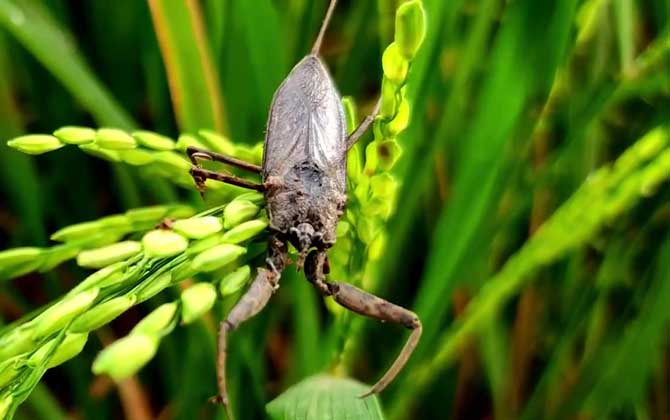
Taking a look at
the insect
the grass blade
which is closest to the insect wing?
the insect

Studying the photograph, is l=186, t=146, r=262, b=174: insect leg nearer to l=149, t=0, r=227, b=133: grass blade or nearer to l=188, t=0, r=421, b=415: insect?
l=188, t=0, r=421, b=415: insect

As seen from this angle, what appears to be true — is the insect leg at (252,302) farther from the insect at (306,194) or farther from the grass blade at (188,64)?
the grass blade at (188,64)

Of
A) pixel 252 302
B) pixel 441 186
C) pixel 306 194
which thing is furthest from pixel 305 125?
pixel 441 186

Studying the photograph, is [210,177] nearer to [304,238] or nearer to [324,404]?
[304,238]

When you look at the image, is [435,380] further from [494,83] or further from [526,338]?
[494,83]

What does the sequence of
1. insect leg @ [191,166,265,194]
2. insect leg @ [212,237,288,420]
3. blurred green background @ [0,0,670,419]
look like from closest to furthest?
1. insect leg @ [212,237,288,420]
2. insect leg @ [191,166,265,194]
3. blurred green background @ [0,0,670,419]

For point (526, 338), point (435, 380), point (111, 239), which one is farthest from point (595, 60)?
point (111, 239)
